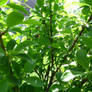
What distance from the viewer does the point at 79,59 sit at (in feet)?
1.80

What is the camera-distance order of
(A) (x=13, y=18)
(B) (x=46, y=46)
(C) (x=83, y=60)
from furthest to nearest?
(B) (x=46, y=46) → (C) (x=83, y=60) → (A) (x=13, y=18)

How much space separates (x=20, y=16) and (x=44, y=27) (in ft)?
1.52

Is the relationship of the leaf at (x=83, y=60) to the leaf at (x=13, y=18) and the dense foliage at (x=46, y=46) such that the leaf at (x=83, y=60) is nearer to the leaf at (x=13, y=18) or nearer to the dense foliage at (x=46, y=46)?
the dense foliage at (x=46, y=46)

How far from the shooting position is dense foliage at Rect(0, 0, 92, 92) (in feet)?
1.46

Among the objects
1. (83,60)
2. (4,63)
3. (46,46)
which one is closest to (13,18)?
(4,63)

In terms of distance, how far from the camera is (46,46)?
83cm

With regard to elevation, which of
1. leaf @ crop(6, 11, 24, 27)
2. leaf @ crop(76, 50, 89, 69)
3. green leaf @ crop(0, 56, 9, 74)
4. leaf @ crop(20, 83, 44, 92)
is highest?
leaf @ crop(6, 11, 24, 27)

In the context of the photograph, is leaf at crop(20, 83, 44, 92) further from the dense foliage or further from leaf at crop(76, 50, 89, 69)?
leaf at crop(76, 50, 89, 69)

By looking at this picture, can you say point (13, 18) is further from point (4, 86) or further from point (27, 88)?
point (27, 88)

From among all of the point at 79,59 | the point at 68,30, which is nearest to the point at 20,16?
the point at 79,59

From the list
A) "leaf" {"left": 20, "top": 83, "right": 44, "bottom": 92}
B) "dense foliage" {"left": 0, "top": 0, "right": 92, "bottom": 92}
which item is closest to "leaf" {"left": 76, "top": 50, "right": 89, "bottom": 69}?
"dense foliage" {"left": 0, "top": 0, "right": 92, "bottom": 92}

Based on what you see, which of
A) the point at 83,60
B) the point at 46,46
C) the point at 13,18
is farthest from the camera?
the point at 46,46

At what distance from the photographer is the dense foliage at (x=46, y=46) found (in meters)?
0.44

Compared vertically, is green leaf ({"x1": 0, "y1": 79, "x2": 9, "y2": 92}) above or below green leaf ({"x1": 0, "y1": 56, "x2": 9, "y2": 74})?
below
